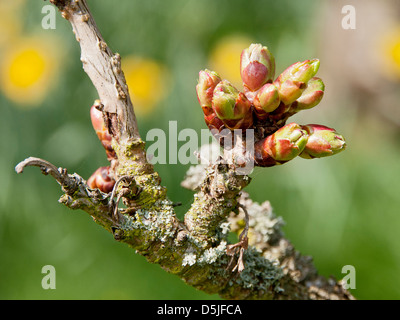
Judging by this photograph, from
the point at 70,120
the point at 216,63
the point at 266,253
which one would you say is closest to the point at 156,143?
the point at 70,120

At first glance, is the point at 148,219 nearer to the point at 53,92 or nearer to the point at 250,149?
the point at 250,149

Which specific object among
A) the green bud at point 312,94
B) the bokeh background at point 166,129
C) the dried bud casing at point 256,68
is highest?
the bokeh background at point 166,129

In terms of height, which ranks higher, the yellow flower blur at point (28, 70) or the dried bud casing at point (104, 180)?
the yellow flower blur at point (28, 70)

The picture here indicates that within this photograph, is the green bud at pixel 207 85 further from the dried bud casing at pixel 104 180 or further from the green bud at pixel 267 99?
the dried bud casing at pixel 104 180

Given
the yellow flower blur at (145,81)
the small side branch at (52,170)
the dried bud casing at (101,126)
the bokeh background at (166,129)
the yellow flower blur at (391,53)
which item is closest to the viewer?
the small side branch at (52,170)

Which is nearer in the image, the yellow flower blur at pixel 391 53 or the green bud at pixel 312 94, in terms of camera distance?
the green bud at pixel 312 94

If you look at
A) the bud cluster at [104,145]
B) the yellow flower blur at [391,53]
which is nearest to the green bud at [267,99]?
the bud cluster at [104,145]
